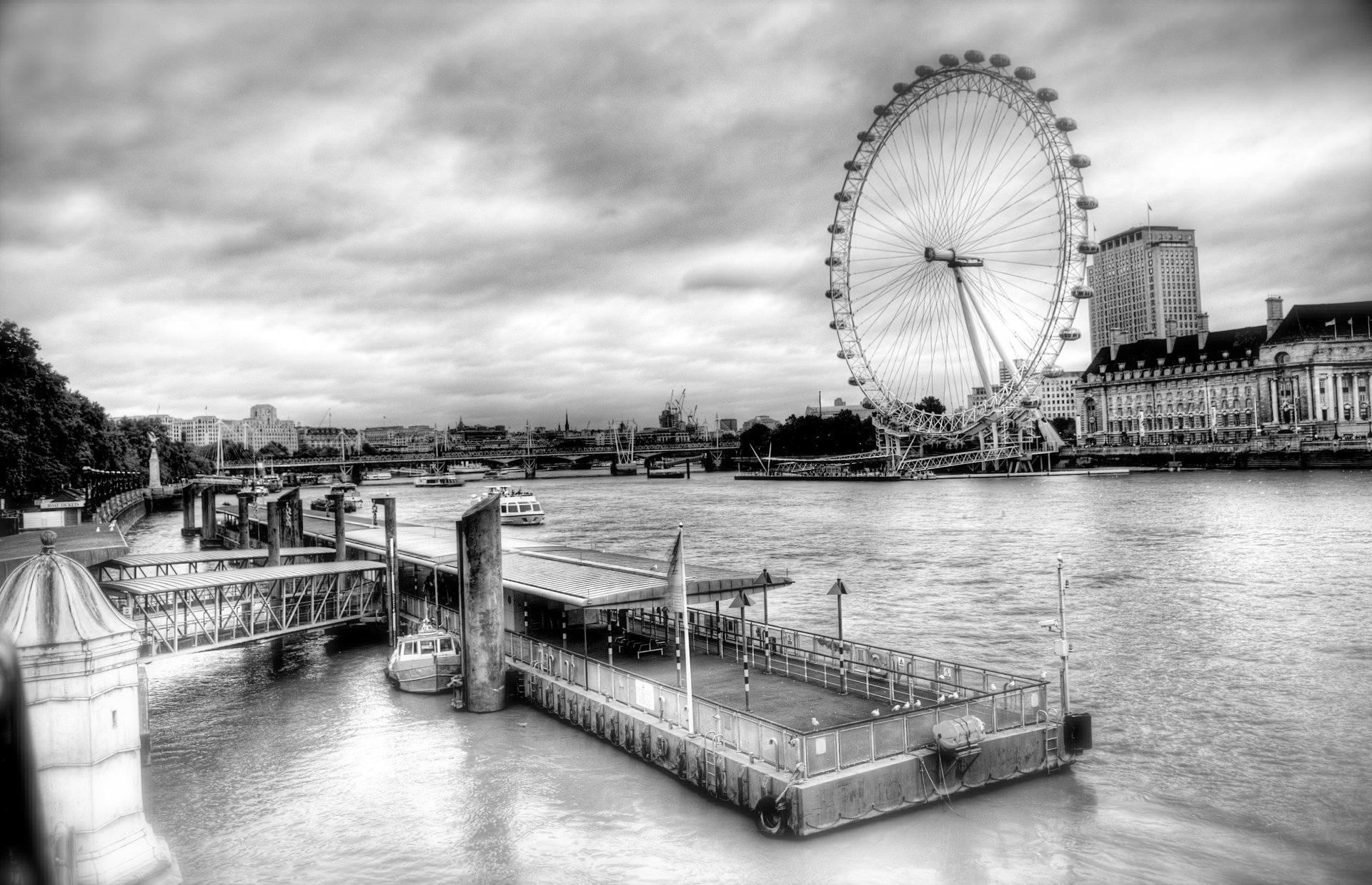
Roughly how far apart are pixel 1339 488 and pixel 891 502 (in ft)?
148

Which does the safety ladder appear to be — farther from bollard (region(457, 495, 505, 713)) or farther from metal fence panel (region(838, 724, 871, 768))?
bollard (region(457, 495, 505, 713))

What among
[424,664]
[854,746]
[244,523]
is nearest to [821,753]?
[854,746]

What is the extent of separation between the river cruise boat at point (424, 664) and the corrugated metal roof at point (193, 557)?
10327mm

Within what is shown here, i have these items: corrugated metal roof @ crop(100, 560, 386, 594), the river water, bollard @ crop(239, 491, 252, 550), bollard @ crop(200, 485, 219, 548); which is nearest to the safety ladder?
the river water

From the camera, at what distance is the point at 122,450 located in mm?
120938

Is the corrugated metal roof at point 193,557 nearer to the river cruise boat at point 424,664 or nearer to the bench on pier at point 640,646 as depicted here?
the river cruise boat at point 424,664

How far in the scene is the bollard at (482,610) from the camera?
89.7 ft

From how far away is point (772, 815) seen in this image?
59.6 feet

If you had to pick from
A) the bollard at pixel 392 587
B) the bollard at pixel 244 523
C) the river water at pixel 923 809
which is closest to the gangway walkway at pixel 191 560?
the river water at pixel 923 809

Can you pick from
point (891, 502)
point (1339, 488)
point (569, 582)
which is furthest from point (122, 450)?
point (1339, 488)

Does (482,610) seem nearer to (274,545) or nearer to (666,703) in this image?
(666,703)

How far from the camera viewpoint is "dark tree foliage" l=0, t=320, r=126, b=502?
57406 mm

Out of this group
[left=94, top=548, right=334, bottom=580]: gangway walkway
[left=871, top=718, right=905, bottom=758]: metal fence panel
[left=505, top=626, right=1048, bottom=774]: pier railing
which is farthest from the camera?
[left=94, top=548, right=334, bottom=580]: gangway walkway

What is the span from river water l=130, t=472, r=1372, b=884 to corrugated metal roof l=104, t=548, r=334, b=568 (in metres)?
3.95
